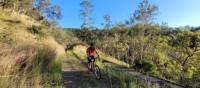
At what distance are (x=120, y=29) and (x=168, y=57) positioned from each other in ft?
81.5

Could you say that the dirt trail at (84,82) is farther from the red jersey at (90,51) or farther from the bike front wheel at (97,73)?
the red jersey at (90,51)

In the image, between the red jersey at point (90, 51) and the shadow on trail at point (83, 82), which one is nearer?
the shadow on trail at point (83, 82)

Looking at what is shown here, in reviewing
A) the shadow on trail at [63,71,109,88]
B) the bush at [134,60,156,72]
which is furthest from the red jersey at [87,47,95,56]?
the bush at [134,60,156,72]

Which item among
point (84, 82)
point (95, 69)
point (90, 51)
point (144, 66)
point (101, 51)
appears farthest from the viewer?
point (101, 51)

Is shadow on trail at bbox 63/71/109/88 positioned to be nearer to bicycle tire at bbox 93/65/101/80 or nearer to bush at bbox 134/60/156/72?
bicycle tire at bbox 93/65/101/80

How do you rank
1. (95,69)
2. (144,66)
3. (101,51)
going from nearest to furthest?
(95,69) → (144,66) → (101,51)

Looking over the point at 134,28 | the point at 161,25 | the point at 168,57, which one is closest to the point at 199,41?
the point at 168,57

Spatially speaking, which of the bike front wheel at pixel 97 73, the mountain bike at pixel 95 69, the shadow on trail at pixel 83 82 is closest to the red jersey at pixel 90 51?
the mountain bike at pixel 95 69

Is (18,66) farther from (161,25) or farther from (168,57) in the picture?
(161,25)

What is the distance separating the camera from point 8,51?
16.5ft

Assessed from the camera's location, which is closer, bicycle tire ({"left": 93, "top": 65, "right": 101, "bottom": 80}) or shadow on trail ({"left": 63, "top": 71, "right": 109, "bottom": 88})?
shadow on trail ({"left": 63, "top": 71, "right": 109, "bottom": 88})

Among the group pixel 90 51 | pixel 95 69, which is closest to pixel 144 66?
pixel 95 69

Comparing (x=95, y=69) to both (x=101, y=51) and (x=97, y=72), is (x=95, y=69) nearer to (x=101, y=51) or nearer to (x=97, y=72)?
(x=97, y=72)

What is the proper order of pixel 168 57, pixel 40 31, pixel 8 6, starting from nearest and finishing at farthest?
pixel 40 31 → pixel 8 6 → pixel 168 57
